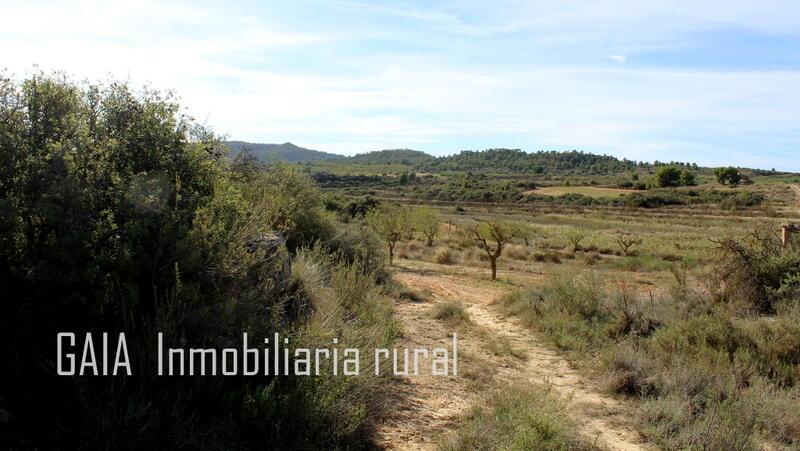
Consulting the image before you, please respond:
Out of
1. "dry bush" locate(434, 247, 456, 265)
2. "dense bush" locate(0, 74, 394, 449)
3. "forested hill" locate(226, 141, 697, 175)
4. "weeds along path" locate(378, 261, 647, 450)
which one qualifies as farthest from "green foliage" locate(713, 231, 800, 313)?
"forested hill" locate(226, 141, 697, 175)

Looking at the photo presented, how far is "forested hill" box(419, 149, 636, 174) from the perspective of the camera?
521 ft

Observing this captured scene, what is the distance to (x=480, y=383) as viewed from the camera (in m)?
6.01

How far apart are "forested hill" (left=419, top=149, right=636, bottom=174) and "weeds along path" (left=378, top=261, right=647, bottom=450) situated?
141157 mm

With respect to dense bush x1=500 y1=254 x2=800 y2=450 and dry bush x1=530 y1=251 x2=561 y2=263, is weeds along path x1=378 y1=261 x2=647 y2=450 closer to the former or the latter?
dense bush x1=500 y1=254 x2=800 y2=450

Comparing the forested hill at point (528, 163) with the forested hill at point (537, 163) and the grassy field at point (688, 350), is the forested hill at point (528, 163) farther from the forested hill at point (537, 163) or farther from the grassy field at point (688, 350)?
the grassy field at point (688, 350)

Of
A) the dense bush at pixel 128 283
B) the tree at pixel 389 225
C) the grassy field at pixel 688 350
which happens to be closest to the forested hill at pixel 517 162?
the tree at pixel 389 225

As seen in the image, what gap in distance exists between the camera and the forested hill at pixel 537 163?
159 meters

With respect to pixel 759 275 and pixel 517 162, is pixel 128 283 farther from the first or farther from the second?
pixel 517 162

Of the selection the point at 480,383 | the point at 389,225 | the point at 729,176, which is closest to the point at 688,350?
the point at 480,383

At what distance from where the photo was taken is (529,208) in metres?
69.8

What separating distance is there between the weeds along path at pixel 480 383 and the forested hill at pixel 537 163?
141157 mm

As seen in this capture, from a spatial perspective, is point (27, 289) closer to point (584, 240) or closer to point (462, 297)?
point (462, 297)

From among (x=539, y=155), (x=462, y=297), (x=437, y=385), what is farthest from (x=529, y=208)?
(x=539, y=155)

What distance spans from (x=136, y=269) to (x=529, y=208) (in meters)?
69.5
